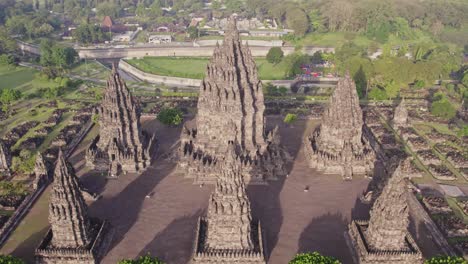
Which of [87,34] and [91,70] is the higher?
[87,34]

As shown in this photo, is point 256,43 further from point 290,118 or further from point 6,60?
point 6,60

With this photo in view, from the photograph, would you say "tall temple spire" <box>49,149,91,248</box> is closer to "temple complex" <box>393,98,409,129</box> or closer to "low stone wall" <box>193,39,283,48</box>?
"temple complex" <box>393,98,409,129</box>

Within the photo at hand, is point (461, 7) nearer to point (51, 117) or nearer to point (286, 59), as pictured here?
point (286, 59)

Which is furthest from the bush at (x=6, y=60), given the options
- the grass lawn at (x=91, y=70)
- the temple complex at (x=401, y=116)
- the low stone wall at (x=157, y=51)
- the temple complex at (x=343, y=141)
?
the temple complex at (x=401, y=116)

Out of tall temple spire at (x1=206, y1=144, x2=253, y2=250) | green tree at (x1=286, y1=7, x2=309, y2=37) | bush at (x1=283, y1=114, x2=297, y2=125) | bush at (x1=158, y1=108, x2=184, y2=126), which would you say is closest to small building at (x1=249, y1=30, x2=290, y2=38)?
green tree at (x1=286, y1=7, x2=309, y2=37)

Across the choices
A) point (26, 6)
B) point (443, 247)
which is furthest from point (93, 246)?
point (26, 6)

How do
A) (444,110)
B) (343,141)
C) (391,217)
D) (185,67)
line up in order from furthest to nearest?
(185,67) < (444,110) < (343,141) < (391,217)

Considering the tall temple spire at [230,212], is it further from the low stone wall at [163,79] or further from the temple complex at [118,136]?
the low stone wall at [163,79]

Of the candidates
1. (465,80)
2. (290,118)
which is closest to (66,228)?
(290,118)
